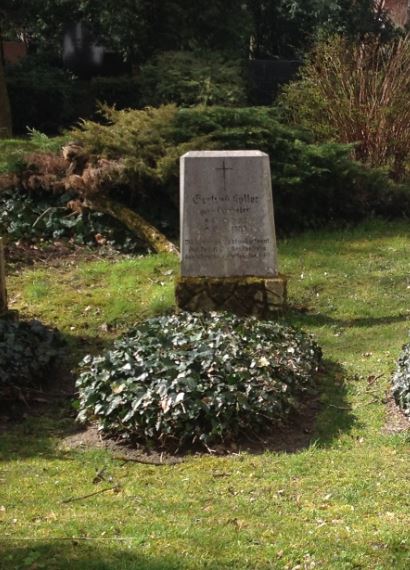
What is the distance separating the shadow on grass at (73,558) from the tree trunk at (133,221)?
7601 mm

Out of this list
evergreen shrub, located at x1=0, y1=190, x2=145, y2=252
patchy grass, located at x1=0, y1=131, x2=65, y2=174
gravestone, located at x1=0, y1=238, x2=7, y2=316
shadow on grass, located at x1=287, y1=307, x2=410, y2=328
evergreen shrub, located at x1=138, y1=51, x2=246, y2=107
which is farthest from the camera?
evergreen shrub, located at x1=138, y1=51, x2=246, y2=107

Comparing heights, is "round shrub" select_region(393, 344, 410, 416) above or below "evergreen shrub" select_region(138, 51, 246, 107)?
below

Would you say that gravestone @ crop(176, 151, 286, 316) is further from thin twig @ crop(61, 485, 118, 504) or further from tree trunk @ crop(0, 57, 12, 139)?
tree trunk @ crop(0, 57, 12, 139)

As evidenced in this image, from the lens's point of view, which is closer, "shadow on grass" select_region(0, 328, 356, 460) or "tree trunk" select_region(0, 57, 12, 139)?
"shadow on grass" select_region(0, 328, 356, 460)

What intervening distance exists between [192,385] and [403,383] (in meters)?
1.64

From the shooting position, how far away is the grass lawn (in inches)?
189

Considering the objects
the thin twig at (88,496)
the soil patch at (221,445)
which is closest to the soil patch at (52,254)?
the soil patch at (221,445)

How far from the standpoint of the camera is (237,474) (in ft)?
20.3

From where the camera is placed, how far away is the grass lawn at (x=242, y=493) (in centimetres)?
480

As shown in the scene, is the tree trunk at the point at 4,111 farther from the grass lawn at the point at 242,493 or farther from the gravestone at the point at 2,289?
the gravestone at the point at 2,289

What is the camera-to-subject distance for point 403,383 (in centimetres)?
719

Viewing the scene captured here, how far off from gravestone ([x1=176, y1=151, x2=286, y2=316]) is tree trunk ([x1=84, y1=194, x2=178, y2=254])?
100 inches

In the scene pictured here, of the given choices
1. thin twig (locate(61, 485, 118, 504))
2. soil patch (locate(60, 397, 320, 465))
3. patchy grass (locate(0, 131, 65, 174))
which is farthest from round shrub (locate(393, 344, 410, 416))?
patchy grass (locate(0, 131, 65, 174))

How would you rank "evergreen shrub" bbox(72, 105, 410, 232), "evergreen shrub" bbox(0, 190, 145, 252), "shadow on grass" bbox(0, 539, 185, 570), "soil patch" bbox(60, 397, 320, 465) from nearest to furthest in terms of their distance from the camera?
"shadow on grass" bbox(0, 539, 185, 570)
"soil patch" bbox(60, 397, 320, 465)
"evergreen shrub" bbox(0, 190, 145, 252)
"evergreen shrub" bbox(72, 105, 410, 232)
